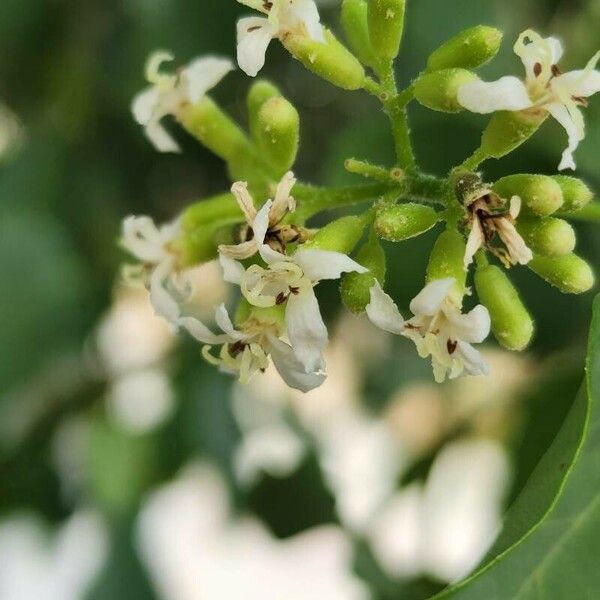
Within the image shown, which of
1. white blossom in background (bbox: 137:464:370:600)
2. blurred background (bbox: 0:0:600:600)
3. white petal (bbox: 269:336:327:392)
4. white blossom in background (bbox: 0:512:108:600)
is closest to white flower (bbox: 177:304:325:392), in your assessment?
white petal (bbox: 269:336:327:392)

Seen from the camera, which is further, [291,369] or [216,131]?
[216,131]

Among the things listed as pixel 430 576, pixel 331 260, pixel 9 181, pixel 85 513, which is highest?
pixel 331 260

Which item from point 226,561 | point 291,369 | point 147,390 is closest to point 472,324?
point 291,369

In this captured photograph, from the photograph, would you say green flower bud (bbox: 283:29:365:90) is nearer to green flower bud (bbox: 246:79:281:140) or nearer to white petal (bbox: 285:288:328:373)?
green flower bud (bbox: 246:79:281:140)

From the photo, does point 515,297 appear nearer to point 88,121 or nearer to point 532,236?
point 532,236

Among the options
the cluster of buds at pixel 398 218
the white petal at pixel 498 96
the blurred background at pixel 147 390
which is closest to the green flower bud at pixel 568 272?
the cluster of buds at pixel 398 218

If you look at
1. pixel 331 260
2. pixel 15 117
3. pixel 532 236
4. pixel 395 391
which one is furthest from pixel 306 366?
pixel 15 117

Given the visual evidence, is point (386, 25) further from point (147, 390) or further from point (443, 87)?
point (147, 390)
